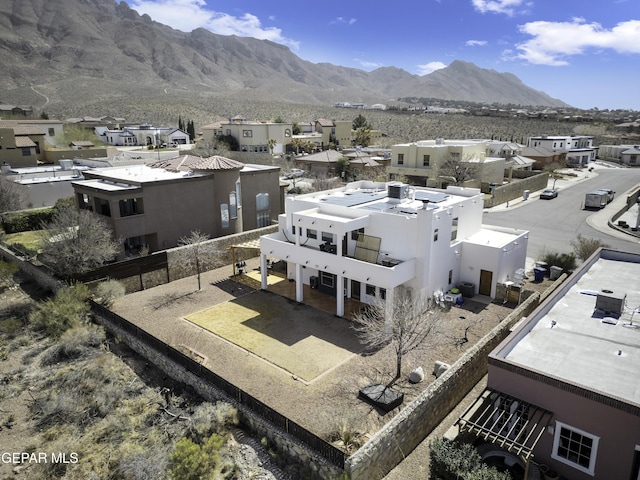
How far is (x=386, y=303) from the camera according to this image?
66.0 feet

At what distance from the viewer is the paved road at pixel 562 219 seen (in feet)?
116

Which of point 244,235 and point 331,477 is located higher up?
point 244,235

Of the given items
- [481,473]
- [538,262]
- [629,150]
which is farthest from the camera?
[629,150]

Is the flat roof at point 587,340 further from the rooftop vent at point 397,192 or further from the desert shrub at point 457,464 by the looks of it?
the rooftop vent at point 397,192

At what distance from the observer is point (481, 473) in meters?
11.6

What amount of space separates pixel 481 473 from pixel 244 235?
25.1 metres

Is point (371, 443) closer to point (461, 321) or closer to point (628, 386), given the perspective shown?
point (628, 386)

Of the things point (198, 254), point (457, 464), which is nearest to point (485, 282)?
point (457, 464)

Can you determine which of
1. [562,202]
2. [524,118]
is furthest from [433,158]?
[524,118]

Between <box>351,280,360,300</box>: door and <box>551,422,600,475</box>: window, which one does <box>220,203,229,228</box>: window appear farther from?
<box>551,422,600,475</box>: window

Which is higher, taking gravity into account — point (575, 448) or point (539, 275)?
point (575, 448)

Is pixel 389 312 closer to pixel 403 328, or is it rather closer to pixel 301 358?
pixel 403 328

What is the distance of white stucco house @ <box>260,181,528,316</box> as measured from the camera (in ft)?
72.3

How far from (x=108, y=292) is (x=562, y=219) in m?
41.1
